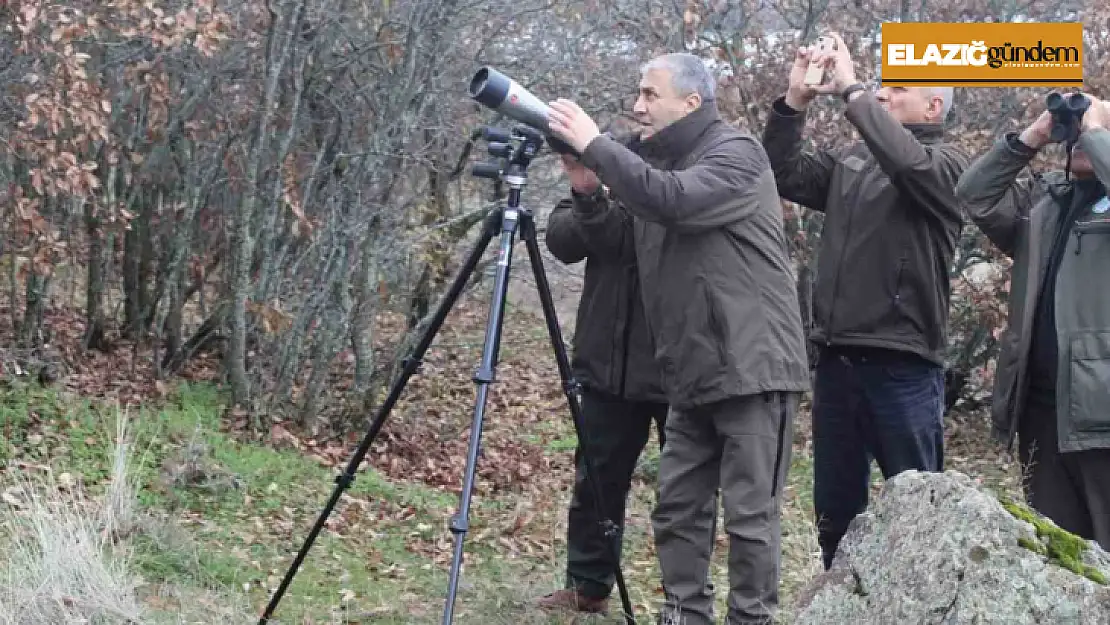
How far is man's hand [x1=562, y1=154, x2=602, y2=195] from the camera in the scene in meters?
4.11

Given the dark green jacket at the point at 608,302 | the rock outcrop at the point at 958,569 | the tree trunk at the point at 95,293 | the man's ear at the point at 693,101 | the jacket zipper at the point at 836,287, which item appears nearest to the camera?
the rock outcrop at the point at 958,569

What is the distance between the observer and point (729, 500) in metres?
3.71

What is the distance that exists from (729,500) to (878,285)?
0.92m

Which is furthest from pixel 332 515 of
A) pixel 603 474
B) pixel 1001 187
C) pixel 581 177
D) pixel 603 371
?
pixel 1001 187

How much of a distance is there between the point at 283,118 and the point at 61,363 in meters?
1.88

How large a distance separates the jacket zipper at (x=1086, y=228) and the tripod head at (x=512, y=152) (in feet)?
5.28

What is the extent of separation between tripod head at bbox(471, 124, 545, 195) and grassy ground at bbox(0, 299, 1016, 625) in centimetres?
169

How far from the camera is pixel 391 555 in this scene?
555cm

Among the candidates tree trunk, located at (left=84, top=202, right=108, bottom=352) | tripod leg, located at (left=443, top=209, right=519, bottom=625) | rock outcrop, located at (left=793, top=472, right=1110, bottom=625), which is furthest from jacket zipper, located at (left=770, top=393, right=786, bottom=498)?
tree trunk, located at (left=84, top=202, right=108, bottom=352)

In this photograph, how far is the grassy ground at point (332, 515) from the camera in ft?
15.3

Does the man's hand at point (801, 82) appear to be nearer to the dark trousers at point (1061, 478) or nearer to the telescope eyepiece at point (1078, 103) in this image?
the telescope eyepiece at point (1078, 103)

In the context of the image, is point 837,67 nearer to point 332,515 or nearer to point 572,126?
point 572,126

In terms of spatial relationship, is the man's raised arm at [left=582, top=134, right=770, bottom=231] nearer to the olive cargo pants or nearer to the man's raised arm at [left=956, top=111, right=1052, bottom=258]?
the olive cargo pants

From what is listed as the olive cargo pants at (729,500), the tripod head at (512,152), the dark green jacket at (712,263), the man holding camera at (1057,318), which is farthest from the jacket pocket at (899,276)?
the tripod head at (512,152)
